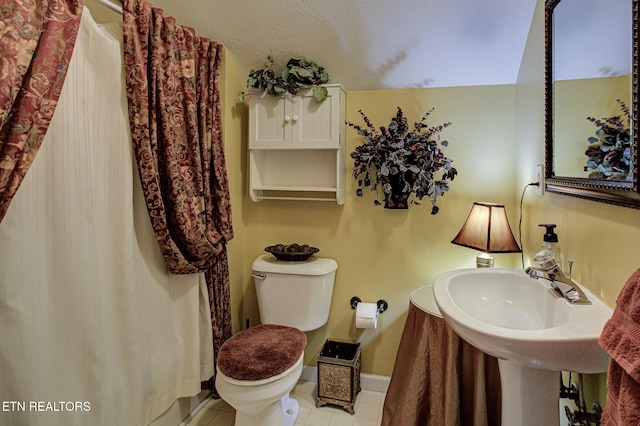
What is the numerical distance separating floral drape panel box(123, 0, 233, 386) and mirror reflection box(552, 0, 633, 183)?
150 cm

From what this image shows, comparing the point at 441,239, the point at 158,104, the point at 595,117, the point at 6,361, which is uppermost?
the point at 158,104

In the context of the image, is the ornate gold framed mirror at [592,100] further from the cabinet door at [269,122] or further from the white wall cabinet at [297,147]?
the cabinet door at [269,122]

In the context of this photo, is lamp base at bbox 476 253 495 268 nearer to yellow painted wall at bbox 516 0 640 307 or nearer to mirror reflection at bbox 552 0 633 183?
yellow painted wall at bbox 516 0 640 307

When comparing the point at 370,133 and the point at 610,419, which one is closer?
the point at 610,419

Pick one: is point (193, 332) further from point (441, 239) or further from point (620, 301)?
point (620, 301)

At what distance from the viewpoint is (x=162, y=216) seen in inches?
59.0

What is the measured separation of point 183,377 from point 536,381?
1.55 meters

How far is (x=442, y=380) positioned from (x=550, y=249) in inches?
31.3

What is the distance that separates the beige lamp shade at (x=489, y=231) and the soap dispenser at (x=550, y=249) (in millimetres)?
511

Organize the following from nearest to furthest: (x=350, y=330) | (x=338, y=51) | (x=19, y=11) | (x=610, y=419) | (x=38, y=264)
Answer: (x=610, y=419)
(x=19, y=11)
(x=38, y=264)
(x=338, y=51)
(x=350, y=330)

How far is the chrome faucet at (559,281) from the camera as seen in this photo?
99 cm

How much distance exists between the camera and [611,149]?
919 millimetres

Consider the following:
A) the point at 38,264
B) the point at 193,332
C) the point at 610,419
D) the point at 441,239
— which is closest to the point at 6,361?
the point at 38,264

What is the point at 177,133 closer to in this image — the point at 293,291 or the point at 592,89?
the point at 293,291
